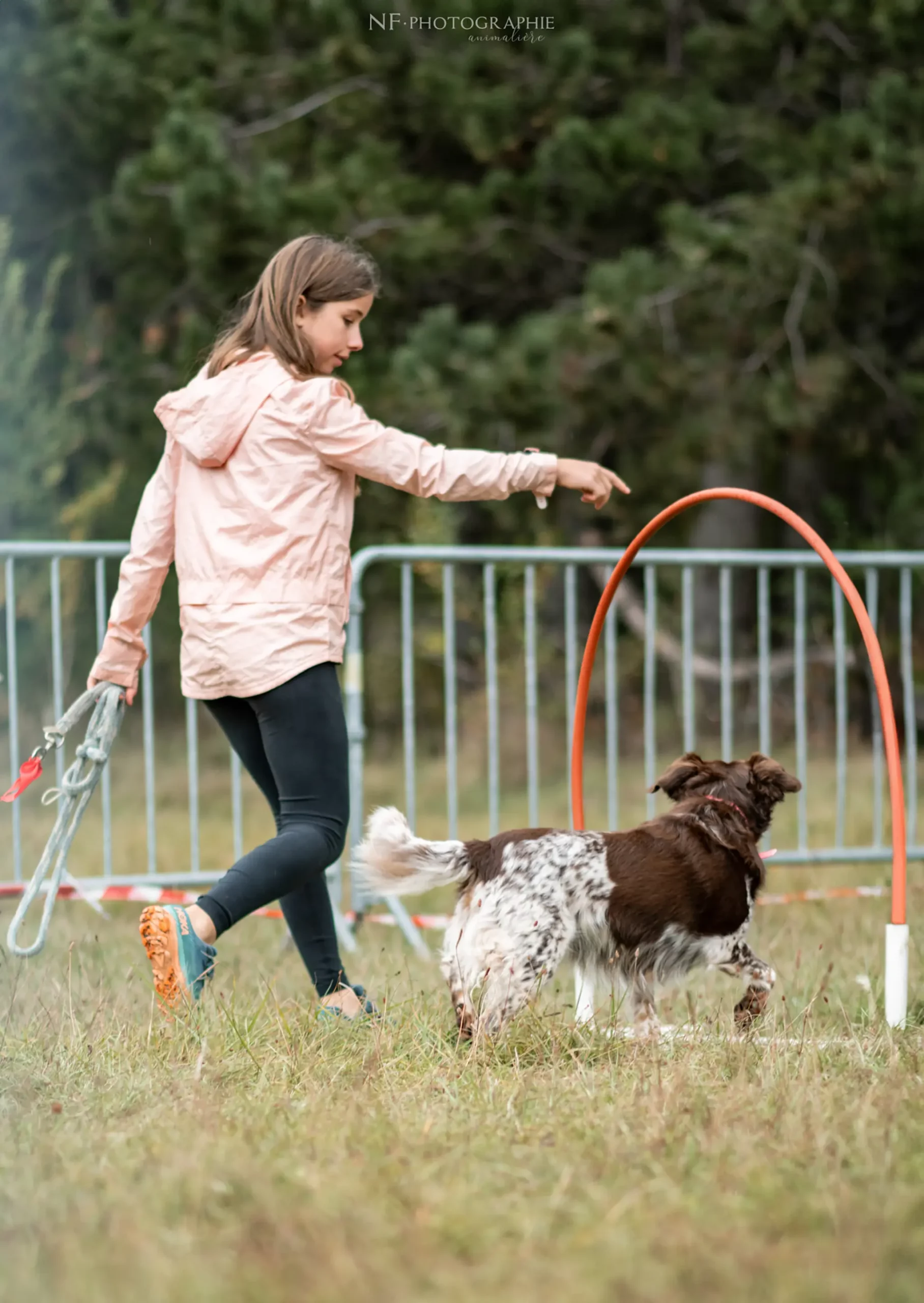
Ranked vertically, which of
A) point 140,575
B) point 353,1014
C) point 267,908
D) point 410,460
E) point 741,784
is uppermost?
point 410,460

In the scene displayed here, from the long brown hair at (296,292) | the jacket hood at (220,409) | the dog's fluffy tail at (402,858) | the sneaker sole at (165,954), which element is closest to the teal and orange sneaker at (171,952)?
the sneaker sole at (165,954)

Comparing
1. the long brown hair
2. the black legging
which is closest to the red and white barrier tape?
the black legging

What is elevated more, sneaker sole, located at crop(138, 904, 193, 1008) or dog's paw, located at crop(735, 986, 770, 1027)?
sneaker sole, located at crop(138, 904, 193, 1008)

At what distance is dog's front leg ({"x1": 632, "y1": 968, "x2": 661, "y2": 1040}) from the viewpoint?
3654mm

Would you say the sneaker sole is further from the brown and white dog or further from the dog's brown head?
the dog's brown head

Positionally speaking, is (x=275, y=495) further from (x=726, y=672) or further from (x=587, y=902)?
(x=726, y=672)

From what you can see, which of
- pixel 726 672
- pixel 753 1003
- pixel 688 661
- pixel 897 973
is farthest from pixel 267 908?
pixel 897 973

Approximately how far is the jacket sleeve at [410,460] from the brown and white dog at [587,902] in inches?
32.0

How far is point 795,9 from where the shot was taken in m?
10.1

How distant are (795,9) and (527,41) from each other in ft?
6.10

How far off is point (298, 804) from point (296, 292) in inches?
51.6

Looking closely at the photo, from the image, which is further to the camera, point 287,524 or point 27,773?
point 27,773

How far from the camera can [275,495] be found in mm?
3760

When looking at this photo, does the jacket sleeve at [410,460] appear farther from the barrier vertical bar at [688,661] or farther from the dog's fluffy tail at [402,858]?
the barrier vertical bar at [688,661]
